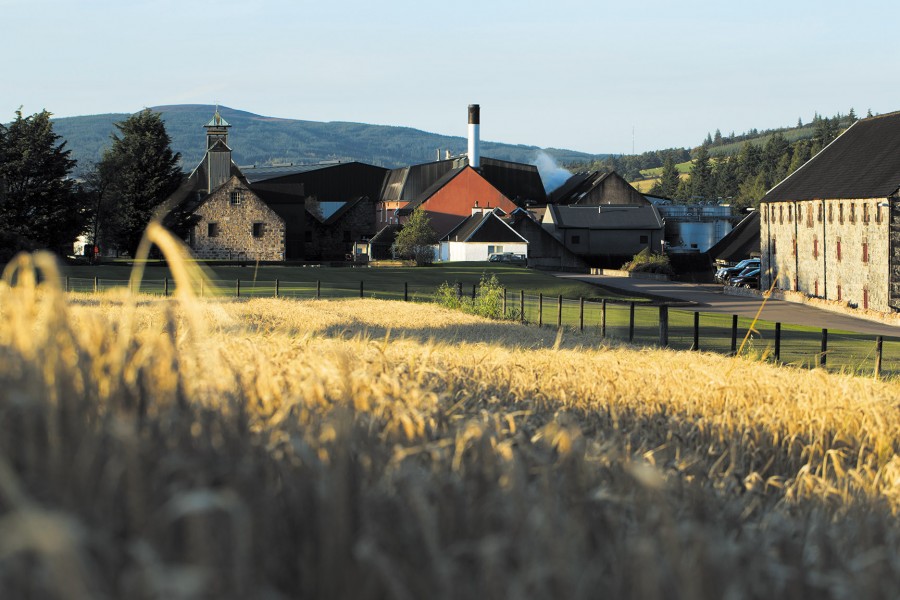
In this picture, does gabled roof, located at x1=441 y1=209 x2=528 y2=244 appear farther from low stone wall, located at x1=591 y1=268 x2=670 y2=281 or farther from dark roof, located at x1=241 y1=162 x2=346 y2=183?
dark roof, located at x1=241 y1=162 x2=346 y2=183

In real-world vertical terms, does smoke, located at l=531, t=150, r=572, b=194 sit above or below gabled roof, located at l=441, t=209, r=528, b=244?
above

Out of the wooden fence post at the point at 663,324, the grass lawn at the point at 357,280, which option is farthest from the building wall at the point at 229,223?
the wooden fence post at the point at 663,324

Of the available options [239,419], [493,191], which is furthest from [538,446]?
[493,191]

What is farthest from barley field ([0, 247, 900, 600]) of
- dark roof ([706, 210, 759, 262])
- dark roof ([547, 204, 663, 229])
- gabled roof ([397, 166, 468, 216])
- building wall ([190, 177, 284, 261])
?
dark roof ([547, 204, 663, 229])

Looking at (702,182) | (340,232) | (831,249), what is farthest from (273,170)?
(831,249)

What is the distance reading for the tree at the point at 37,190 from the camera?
66.5m

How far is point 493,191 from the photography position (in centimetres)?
10594

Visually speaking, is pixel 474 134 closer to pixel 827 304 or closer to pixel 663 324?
pixel 827 304

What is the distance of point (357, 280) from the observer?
62.1 m

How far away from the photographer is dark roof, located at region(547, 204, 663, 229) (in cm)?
10594

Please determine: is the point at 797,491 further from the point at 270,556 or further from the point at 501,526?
the point at 270,556

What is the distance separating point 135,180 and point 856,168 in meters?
52.6

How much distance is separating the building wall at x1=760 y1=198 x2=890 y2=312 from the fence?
1785 centimetres

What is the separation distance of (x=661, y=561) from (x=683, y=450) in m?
4.37
